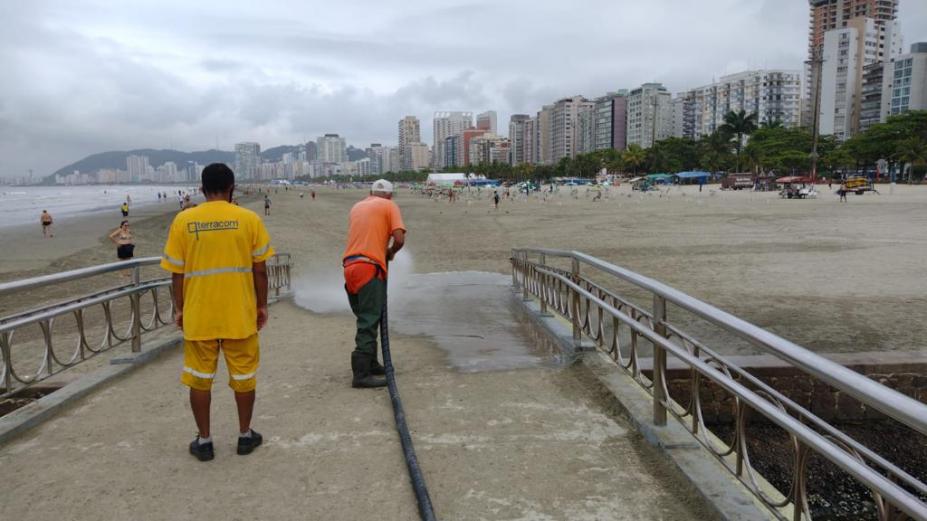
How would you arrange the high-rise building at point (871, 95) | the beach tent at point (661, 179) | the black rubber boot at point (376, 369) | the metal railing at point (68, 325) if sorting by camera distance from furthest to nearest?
1. the high-rise building at point (871, 95)
2. the beach tent at point (661, 179)
3. the black rubber boot at point (376, 369)
4. the metal railing at point (68, 325)

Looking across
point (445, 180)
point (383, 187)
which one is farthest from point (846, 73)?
point (383, 187)

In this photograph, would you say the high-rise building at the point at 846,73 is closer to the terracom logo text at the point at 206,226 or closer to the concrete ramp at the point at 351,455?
the concrete ramp at the point at 351,455

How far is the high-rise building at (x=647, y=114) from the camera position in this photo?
173375 mm

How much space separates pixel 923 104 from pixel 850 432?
148891 millimetres

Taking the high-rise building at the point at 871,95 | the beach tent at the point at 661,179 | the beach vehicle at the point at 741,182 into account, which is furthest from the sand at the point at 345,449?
the high-rise building at the point at 871,95

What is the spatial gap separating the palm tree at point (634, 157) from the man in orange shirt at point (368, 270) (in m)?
117

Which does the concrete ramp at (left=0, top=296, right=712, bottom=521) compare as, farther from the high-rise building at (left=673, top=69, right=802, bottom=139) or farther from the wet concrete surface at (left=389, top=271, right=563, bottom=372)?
the high-rise building at (left=673, top=69, right=802, bottom=139)

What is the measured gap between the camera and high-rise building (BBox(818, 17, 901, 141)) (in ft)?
470

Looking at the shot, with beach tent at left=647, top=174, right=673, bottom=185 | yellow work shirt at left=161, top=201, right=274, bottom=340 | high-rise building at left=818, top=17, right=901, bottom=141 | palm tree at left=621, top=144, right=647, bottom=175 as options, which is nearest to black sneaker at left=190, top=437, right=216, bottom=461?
yellow work shirt at left=161, top=201, right=274, bottom=340

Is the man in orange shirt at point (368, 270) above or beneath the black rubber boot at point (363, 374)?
above

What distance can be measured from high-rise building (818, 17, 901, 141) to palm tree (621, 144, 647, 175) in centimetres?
5865

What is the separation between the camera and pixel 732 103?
16100 centimetres

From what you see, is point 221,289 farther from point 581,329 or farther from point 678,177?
point 678,177

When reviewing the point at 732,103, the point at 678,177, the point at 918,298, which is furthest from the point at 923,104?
the point at 918,298
